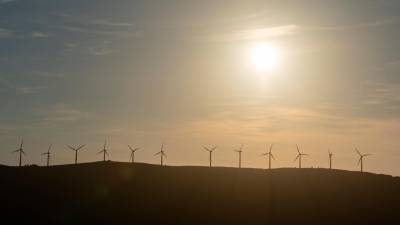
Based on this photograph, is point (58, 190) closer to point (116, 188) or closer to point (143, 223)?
point (116, 188)

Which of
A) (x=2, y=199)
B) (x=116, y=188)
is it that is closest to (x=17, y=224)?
(x=2, y=199)

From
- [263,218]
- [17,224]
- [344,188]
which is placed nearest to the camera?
[17,224]

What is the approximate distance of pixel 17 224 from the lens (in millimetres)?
107812

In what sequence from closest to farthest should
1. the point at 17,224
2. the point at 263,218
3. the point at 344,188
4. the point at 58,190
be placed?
the point at 17,224 → the point at 263,218 → the point at 58,190 → the point at 344,188

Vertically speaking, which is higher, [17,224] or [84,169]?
[84,169]

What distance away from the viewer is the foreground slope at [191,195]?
11600 centimetres

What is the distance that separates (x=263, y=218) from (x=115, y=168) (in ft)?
108

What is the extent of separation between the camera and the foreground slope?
4567 inches

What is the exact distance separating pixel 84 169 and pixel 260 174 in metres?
32.0

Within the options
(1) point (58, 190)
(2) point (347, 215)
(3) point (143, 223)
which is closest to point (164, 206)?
(3) point (143, 223)

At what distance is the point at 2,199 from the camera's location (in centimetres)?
12025

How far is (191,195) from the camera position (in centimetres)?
12656

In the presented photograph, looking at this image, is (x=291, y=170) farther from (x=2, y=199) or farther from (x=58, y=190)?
(x=2, y=199)

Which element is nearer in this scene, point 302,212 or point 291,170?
point 302,212
